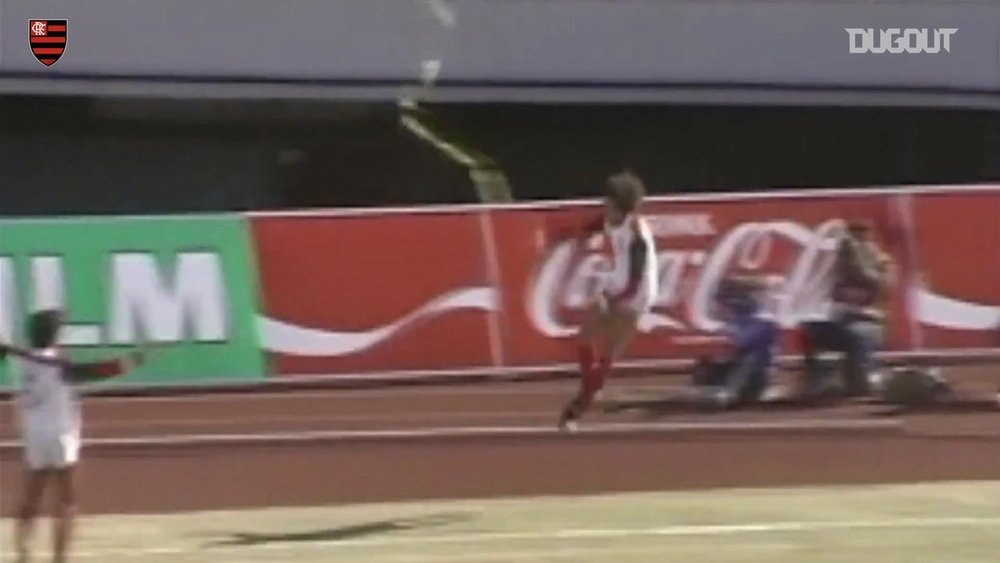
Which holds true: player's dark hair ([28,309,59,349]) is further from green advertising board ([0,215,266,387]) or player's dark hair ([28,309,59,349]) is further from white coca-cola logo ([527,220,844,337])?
white coca-cola logo ([527,220,844,337])

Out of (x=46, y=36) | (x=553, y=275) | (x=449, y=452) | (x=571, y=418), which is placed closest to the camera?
(x=571, y=418)

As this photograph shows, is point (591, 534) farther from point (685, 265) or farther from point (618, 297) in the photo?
point (685, 265)

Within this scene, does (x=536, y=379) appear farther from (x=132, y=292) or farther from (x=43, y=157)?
(x=43, y=157)

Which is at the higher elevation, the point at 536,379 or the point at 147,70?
the point at 147,70

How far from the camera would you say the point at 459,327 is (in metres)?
12.6

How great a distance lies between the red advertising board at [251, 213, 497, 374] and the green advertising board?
19cm

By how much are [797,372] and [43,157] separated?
6.90 metres

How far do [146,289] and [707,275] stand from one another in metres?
3.69

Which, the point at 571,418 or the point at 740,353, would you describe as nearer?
the point at 571,418

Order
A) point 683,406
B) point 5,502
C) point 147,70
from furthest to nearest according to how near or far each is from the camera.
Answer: point 147,70
point 683,406
point 5,502

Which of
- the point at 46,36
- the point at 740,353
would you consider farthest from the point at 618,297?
the point at 46,36

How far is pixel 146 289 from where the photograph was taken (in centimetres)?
1217

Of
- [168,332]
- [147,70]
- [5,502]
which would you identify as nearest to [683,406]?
[168,332]

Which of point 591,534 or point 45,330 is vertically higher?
point 45,330
